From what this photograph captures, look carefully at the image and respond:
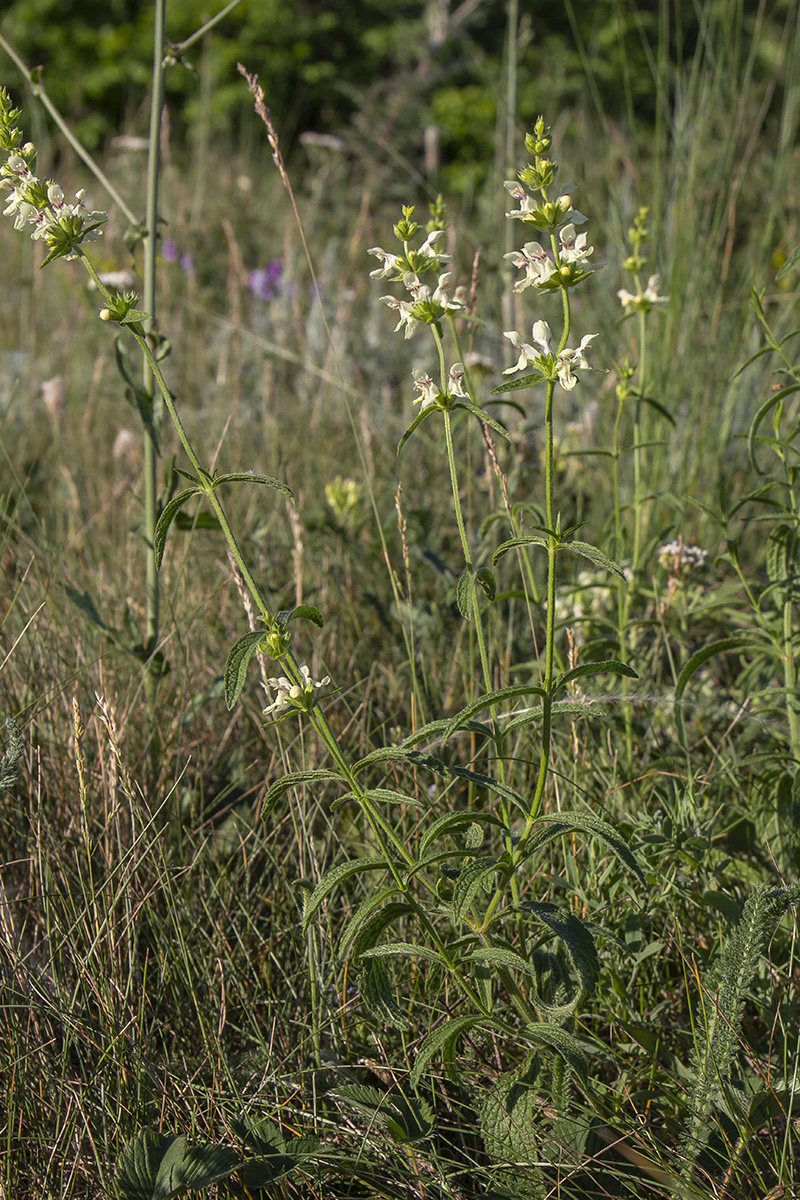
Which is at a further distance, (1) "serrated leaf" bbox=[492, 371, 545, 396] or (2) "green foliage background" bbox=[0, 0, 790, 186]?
(2) "green foliage background" bbox=[0, 0, 790, 186]

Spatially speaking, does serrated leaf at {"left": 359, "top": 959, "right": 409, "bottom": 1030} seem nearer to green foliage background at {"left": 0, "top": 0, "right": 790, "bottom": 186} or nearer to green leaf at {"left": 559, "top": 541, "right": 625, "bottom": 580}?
green leaf at {"left": 559, "top": 541, "right": 625, "bottom": 580}

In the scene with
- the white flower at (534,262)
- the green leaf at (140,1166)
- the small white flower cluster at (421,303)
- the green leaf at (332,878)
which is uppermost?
the white flower at (534,262)

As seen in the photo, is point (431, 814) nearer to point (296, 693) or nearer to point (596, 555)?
point (296, 693)

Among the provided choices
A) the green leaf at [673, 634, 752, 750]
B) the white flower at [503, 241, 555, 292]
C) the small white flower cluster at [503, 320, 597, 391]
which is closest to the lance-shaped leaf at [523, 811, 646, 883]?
the green leaf at [673, 634, 752, 750]

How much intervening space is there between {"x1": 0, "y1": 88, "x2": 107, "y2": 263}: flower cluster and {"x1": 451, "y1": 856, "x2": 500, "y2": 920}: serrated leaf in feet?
2.31

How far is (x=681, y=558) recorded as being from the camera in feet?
5.41

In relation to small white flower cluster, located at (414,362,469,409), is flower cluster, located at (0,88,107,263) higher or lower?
higher

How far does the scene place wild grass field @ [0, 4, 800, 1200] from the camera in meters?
0.95

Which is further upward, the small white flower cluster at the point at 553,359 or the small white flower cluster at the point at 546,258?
→ the small white flower cluster at the point at 546,258

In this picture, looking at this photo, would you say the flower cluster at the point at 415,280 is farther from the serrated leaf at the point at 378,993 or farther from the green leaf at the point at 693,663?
the serrated leaf at the point at 378,993

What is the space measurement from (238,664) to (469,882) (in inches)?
11.6

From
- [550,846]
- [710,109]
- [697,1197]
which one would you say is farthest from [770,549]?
[710,109]

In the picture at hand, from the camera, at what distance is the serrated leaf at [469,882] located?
0.91 meters

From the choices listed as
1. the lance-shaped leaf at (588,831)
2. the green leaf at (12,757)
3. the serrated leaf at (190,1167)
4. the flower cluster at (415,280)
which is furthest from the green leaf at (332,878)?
the flower cluster at (415,280)
